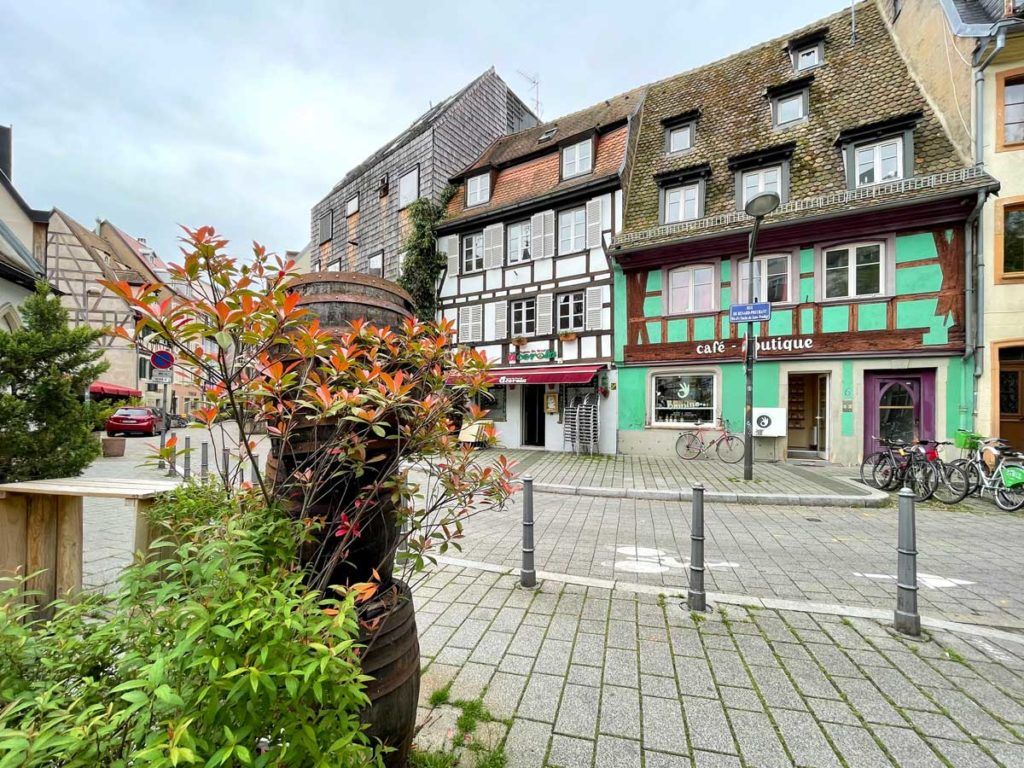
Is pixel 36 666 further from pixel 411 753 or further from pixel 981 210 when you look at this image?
pixel 981 210

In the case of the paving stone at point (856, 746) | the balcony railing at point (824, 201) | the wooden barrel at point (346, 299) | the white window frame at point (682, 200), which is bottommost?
the paving stone at point (856, 746)

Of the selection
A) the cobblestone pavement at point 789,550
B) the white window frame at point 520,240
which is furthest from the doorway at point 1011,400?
the white window frame at point 520,240

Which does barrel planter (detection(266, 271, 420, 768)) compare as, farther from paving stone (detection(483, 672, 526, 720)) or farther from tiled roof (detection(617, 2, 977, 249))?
tiled roof (detection(617, 2, 977, 249))

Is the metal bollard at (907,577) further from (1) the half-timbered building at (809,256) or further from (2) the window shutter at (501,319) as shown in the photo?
(2) the window shutter at (501,319)

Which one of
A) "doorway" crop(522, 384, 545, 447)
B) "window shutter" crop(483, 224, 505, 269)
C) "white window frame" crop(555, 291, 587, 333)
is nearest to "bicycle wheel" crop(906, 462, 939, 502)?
"white window frame" crop(555, 291, 587, 333)

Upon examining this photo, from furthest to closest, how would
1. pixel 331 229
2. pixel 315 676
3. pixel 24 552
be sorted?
1. pixel 331 229
2. pixel 24 552
3. pixel 315 676

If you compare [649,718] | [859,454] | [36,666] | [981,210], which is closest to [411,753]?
[649,718]

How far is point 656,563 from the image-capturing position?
15.4 ft

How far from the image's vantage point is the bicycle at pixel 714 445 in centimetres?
1213

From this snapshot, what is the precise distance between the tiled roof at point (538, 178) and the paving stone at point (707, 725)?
14359mm

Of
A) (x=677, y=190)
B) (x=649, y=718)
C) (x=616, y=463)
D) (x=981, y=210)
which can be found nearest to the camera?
(x=649, y=718)

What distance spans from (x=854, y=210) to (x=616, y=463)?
8505 mm

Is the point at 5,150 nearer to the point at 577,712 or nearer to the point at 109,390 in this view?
the point at 109,390

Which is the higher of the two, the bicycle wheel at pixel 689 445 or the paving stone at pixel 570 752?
the bicycle wheel at pixel 689 445
